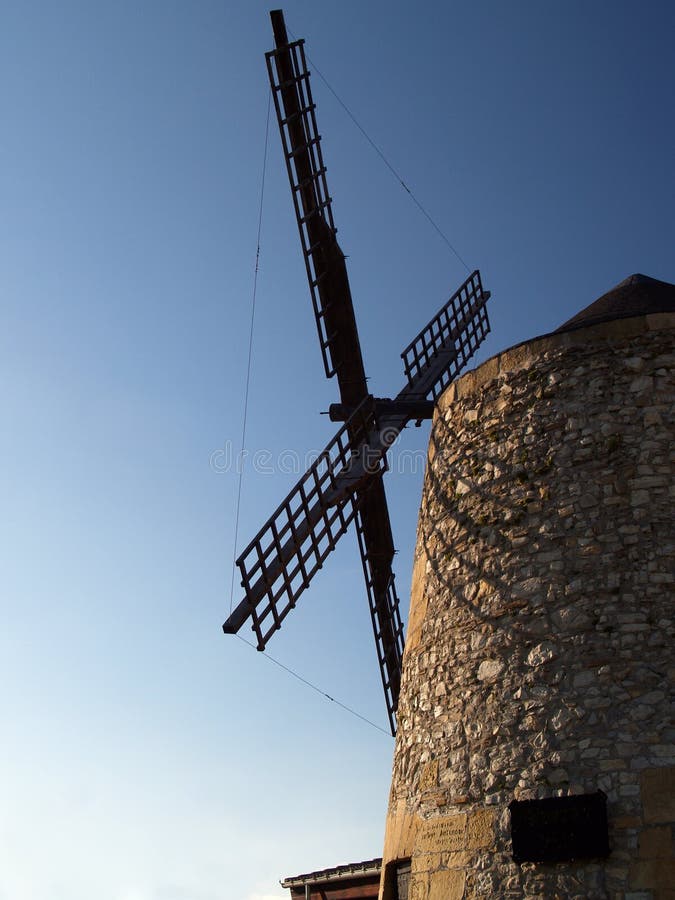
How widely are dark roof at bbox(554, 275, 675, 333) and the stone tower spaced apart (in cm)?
3

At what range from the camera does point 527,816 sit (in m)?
6.48

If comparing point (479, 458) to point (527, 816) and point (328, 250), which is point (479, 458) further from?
point (328, 250)

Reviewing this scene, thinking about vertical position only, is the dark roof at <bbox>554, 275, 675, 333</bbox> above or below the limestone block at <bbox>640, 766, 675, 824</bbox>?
above

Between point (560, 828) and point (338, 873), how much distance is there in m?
5.76

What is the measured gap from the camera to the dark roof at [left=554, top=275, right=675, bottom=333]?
25.8 ft

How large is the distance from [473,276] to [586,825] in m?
9.38

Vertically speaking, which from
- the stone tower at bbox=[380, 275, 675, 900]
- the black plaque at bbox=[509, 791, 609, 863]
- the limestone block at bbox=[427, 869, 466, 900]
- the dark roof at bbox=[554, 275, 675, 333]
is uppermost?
the dark roof at bbox=[554, 275, 675, 333]

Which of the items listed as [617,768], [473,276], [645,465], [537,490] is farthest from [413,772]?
[473,276]

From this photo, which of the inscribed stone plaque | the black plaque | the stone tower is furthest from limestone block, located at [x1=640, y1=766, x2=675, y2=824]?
the inscribed stone plaque

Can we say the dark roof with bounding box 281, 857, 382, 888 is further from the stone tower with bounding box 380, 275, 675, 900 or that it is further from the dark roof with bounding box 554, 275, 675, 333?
the dark roof with bounding box 554, 275, 675, 333

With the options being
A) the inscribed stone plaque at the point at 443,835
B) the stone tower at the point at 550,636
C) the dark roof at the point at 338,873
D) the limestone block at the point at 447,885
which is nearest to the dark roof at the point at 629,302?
the stone tower at the point at 550,636

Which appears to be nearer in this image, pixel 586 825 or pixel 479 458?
pixel 586 825

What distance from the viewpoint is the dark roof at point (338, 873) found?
10938 millimetres

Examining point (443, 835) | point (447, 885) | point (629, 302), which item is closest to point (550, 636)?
point (443, 835)
